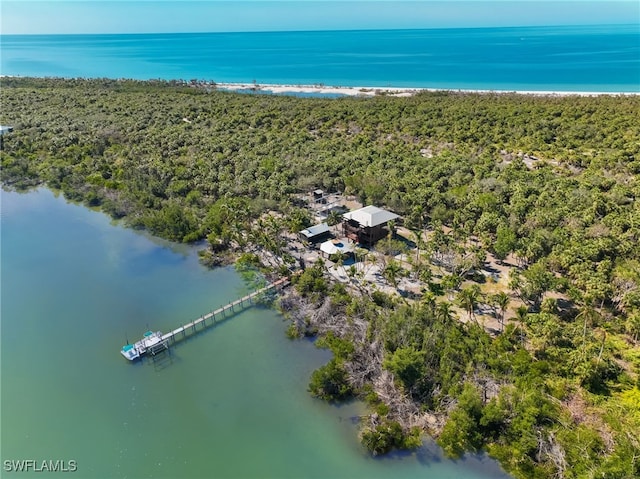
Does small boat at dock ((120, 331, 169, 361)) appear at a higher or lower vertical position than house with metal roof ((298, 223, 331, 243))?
lower

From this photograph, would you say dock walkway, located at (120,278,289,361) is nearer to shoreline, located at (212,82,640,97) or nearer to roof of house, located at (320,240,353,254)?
roof of house, located at (320,240,353,254)

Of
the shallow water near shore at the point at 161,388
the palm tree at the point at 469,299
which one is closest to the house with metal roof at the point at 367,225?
the palm tree at the point at 469,299

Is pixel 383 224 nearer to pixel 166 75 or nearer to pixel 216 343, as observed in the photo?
pixel 216 343

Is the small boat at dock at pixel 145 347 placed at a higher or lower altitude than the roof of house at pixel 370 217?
lower

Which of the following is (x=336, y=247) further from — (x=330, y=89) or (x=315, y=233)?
(x=330, y=89)

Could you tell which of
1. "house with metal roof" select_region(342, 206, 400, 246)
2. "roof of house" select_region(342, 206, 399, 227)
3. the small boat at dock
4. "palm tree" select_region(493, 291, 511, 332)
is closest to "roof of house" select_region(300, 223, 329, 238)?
"house with metal roof" select_region(342, 206, 400, 246)

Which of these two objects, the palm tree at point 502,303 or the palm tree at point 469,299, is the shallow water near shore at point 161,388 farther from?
the palm tree at point 502,303
